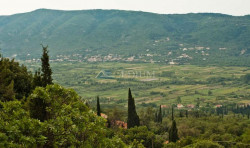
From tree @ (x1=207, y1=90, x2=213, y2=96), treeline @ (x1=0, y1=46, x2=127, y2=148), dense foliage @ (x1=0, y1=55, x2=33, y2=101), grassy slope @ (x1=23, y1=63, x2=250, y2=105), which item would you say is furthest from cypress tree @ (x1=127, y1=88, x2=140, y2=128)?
tree @ (x1=207, y1=90, x2=213, y2=96)

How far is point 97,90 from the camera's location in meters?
121

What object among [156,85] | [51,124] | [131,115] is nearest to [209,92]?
[156,85]

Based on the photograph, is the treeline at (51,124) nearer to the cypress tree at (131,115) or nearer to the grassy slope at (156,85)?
the cypress tree at (131,115)

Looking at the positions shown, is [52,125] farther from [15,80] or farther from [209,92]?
[209,92]

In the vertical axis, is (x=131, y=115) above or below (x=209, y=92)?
above

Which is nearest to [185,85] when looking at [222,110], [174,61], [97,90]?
[97,90]

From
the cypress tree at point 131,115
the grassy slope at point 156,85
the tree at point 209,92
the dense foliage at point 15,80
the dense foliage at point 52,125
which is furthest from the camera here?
the tree at point 209,92

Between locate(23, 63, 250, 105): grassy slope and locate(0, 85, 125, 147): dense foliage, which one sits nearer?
locate(0, 85, 125, 147): dense foliage

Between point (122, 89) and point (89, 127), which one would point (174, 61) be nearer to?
point (122, 89)

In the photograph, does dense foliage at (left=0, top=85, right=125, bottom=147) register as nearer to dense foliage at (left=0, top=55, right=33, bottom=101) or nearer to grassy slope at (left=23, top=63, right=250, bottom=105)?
dense foliage at (left=0, top=55, right=33, bottom=101)

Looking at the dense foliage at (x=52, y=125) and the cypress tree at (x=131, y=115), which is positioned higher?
the dense foliage at (x=52, y=125)

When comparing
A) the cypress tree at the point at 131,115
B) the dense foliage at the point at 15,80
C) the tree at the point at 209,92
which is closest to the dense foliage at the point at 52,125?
the dense foliage at the point at 15,80

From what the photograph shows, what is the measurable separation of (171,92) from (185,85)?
599 inches

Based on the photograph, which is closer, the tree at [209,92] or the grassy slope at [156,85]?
the grassy slope at [156,85]
